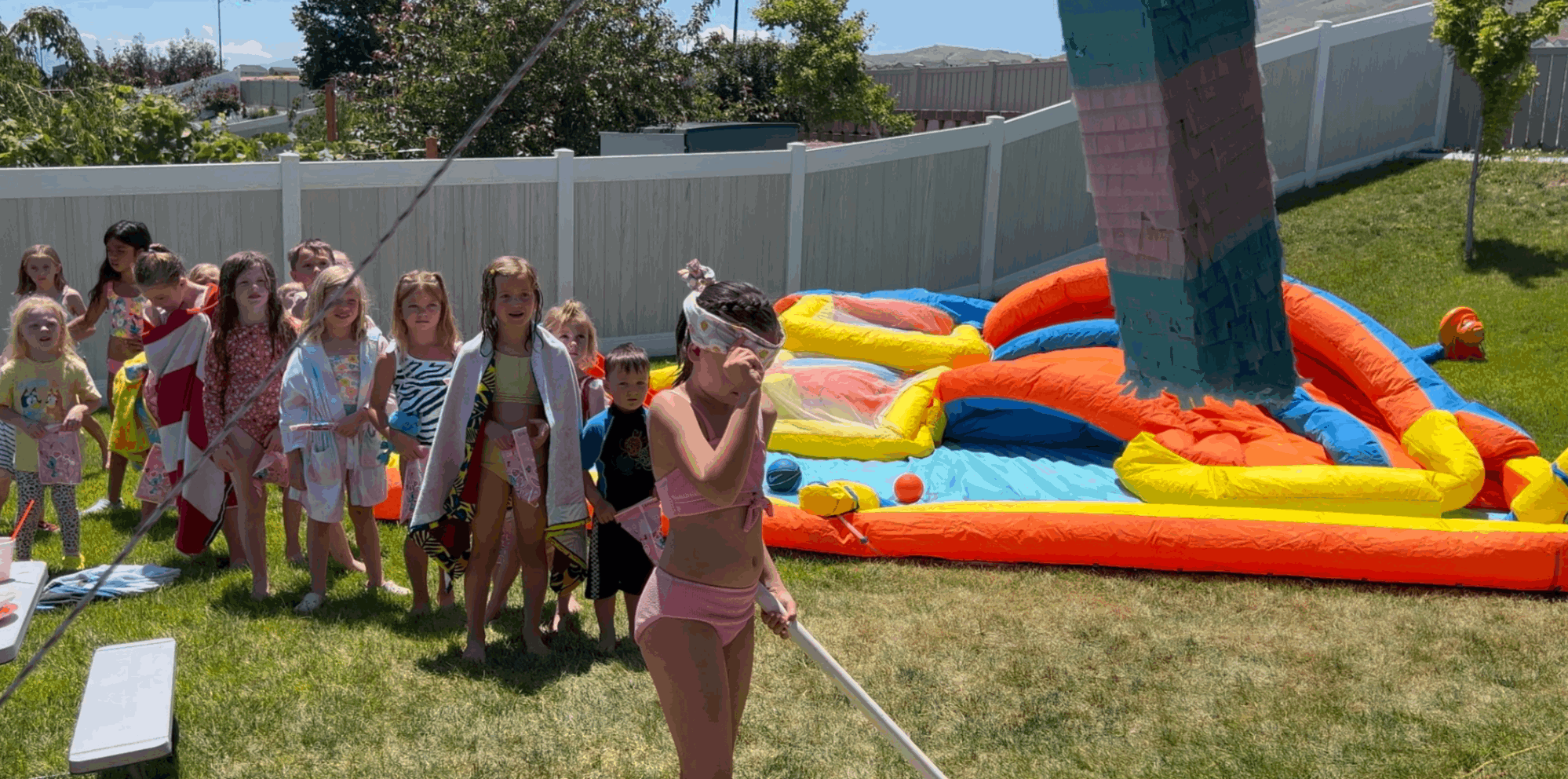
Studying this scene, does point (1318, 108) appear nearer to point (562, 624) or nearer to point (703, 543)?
point (562, 624)

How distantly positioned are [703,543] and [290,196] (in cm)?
724

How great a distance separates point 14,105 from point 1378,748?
1211 cm

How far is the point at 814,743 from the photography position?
422cm

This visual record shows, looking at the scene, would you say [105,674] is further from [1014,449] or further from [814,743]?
[1014,449]

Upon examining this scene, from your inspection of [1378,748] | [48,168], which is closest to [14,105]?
[48,168]

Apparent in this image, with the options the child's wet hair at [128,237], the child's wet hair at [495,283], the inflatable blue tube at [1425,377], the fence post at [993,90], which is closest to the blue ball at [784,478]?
the child's wet hair at [495,283]

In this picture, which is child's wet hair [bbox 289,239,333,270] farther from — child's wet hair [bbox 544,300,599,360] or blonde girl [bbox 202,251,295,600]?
child's wet hair [bbox 544,300,599,360]

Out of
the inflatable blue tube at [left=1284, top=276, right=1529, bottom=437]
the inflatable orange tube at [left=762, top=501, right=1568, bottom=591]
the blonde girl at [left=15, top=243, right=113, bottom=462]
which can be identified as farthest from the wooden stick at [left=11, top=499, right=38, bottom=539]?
the inflatable blue tube at [left=1284, top=276, right=1529, bottom=437]

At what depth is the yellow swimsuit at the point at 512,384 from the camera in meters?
4.58

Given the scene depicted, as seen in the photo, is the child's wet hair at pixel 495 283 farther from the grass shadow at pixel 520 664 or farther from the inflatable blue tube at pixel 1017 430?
the inflatable blue tube at pixel 1017 430

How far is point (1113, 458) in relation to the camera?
25.0ft

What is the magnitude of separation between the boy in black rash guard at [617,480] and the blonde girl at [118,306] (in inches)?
110

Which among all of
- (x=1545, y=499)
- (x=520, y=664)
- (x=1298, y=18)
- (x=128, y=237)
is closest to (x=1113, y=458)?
(x=1545, y=499)

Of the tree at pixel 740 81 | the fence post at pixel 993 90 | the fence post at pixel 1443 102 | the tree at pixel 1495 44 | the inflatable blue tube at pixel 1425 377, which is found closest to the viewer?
the inflatable blue tube at pixel 1425 377
